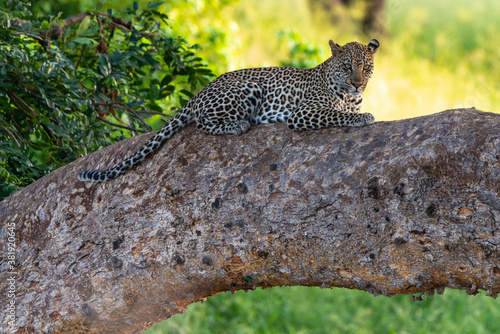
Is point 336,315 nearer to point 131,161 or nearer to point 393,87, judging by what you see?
point 393,87

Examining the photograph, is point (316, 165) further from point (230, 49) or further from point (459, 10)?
point (459, 10)

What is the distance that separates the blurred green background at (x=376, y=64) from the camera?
13.0 m

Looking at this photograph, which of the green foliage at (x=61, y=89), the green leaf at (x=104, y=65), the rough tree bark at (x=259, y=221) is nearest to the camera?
the rough tree bark at (x=259, y=221)

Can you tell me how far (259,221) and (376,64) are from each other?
1532 centimetres

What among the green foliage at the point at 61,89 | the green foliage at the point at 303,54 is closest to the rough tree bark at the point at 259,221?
the green foliage at the point at 61,89

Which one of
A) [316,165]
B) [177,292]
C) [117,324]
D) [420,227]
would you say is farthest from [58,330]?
[420,227]

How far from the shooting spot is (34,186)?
5250 millimetres

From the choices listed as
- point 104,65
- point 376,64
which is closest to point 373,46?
point 104,65

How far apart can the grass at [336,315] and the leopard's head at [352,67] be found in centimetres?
774

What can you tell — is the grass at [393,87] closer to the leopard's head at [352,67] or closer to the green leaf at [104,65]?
the leopard's head at [352,67]

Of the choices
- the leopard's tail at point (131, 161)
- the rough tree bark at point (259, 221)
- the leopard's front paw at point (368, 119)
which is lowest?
the rough tree bark at point (259, 221)

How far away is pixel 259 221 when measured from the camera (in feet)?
13.2

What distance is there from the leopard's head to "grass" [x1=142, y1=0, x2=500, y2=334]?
20.7 ft

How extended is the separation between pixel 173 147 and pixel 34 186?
4.44 ft
